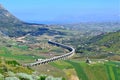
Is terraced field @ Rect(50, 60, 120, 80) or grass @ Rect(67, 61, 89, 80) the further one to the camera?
terraced field @ Rect(50, 60, 120, 80)

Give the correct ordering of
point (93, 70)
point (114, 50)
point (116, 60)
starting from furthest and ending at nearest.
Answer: point (114, 50), point (116, 60), point (93, 70)

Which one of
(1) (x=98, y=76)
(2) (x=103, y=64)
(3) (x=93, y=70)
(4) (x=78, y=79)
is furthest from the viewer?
(2) (x=103, y=64)

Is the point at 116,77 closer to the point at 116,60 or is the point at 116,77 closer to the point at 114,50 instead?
the point at 116,60

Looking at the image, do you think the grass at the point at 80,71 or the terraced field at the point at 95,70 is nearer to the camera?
the grass at the point at 80,71

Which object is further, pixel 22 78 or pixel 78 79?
pixel 78 79

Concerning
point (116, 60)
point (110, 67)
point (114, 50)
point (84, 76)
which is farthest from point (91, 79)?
point (114, 50)

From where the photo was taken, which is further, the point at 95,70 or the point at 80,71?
the point at 95,70

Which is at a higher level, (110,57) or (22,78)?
(22,78)

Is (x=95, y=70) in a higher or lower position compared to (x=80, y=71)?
lower

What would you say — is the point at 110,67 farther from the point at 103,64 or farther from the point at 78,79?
the point at 78,79

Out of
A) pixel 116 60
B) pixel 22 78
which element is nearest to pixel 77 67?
pixel 116 60
